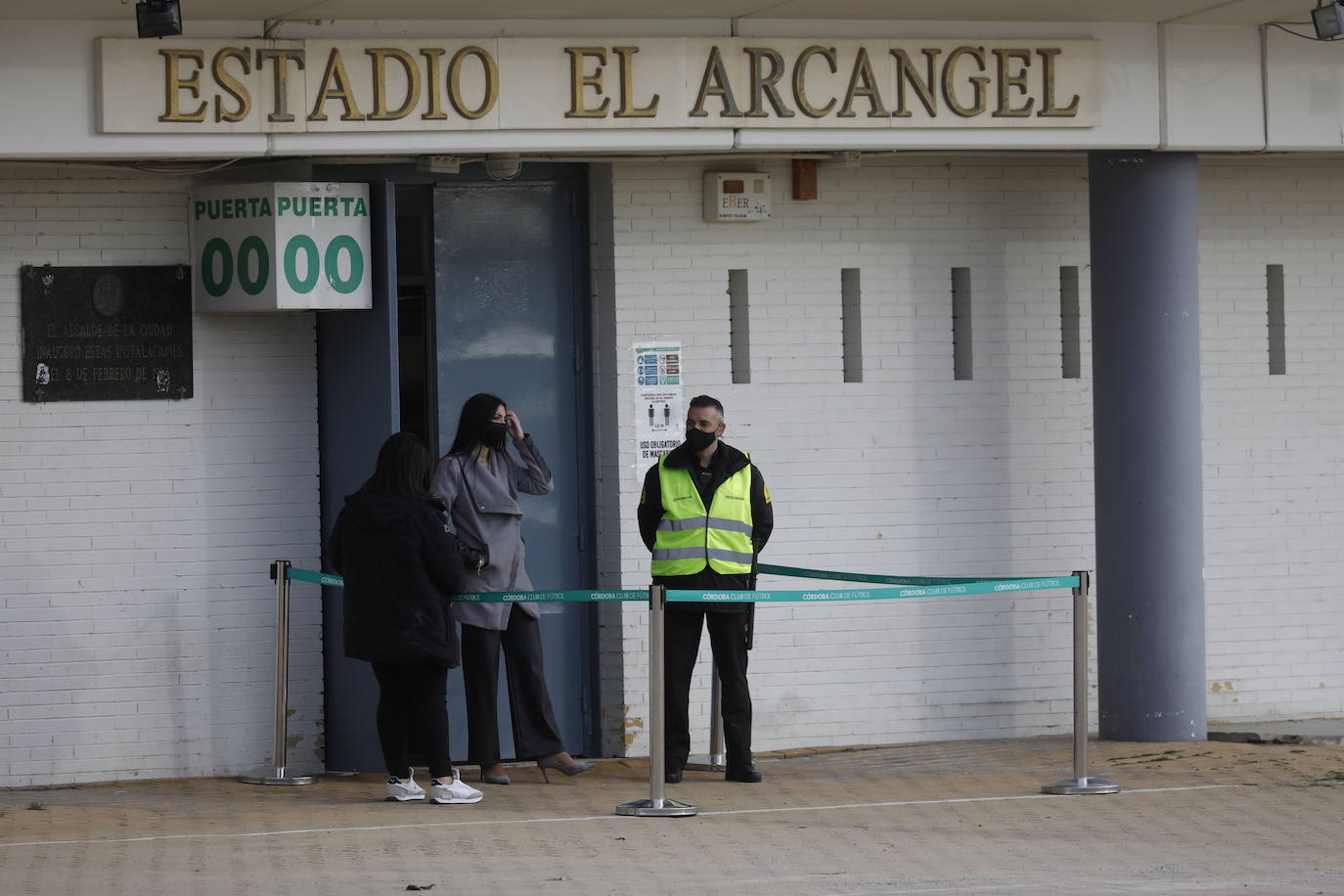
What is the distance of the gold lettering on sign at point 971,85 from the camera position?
10.8 metres

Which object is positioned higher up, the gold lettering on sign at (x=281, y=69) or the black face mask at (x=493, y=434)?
the gold lettering on sign at (x=281, y=69)

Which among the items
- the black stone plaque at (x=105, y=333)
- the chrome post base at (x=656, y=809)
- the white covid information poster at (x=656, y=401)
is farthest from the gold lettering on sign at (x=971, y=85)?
the black stone plaque at (x=105, y=333)

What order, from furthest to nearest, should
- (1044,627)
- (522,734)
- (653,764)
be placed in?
(1044,627), (522,734), (653,764)

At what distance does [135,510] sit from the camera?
424 inches

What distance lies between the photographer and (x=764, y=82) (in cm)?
1047

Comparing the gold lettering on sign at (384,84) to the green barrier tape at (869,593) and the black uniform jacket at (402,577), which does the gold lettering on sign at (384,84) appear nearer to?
the black uniform jacket at (402,577)

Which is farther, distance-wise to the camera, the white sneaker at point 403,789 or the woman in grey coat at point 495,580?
the woman in grey coat at point 495,580

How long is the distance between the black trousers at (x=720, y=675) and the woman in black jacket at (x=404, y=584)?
117 cm

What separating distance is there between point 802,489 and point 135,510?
3587 millimetres

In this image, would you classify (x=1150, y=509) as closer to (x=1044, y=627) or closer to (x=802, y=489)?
(x=1044, y=627)

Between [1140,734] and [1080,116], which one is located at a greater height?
[1080,116]

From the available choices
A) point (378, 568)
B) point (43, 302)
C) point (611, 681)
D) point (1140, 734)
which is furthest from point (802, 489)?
point (43, 302)

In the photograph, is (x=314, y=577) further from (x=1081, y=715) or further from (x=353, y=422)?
(x=1081, y=715)

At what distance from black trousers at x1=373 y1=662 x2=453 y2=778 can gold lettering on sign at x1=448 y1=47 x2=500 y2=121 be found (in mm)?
2695
